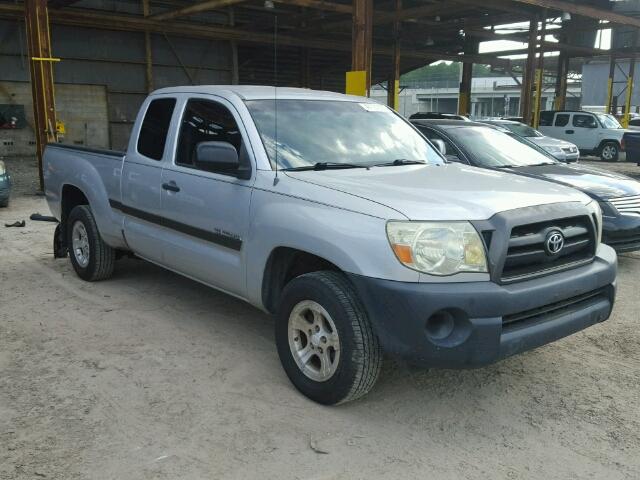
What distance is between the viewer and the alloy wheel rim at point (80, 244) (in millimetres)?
5762

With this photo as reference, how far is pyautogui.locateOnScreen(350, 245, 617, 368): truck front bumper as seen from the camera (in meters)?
2.86

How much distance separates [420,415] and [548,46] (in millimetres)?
22763

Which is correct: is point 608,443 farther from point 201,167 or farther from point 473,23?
point 473,23

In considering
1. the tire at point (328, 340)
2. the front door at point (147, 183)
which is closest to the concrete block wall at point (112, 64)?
the front door at point (147, 183)

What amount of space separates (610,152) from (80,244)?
19696mm

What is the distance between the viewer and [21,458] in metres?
2.85

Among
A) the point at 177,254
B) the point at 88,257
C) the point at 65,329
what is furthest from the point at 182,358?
the point at 88,257

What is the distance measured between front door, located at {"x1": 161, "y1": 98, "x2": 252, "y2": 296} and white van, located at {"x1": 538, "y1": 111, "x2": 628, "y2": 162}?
62.6ft

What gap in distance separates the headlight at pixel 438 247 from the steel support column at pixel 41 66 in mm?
9809

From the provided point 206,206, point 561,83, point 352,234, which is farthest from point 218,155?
point 561,83

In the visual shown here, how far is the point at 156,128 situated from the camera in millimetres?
4828

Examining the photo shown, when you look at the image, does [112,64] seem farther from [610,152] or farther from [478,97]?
[478,97]

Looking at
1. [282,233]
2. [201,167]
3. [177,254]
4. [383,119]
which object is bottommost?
[177,254]

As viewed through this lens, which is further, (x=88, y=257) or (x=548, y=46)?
(x=548, y=46)
